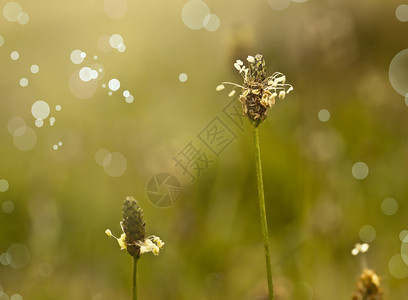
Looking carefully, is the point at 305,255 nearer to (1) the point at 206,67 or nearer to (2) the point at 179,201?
(2) the point at 179,201

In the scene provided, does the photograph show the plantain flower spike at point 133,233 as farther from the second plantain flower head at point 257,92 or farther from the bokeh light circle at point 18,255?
the bokeh light circle at point 18,255

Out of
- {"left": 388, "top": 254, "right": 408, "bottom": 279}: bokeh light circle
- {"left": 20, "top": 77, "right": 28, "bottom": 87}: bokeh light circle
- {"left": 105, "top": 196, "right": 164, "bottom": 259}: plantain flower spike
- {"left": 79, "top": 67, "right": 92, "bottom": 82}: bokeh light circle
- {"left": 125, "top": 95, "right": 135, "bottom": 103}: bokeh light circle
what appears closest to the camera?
{"left": 105, "top": 196, "right": 164, "bottom": 259}: plantain flower spike

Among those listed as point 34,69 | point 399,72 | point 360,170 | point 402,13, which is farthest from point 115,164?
point 402,13

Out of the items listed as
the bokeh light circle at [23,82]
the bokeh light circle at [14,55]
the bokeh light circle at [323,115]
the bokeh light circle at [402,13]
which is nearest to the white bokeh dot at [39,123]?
the bokeh light circle at [23,82]

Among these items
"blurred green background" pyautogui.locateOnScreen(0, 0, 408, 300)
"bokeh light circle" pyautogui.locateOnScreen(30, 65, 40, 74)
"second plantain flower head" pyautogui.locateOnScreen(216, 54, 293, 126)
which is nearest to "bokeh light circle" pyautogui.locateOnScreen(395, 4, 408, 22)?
"blurred green background" pyautogui.locateOnScreen(0, 0, 408, 300)

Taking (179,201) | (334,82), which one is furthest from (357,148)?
(179,201)

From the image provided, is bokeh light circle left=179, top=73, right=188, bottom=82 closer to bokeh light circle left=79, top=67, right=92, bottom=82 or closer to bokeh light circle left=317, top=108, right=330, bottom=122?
bokeh light circle left=79, top=67, right=92, bottom=82

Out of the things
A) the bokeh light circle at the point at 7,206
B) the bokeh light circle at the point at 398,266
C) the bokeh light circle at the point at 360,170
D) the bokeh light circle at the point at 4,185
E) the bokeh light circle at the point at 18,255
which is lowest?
the bokeh light circle at the point at 18,255

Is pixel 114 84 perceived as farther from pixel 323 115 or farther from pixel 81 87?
pixel 323 115
